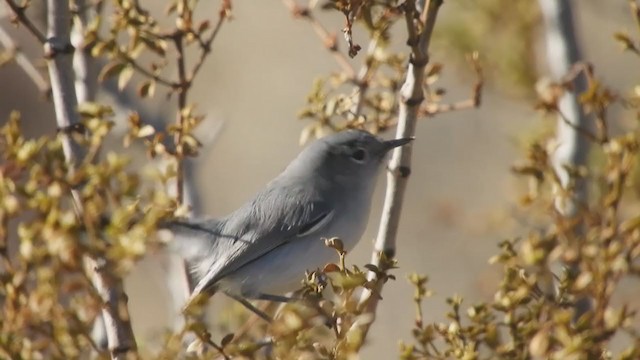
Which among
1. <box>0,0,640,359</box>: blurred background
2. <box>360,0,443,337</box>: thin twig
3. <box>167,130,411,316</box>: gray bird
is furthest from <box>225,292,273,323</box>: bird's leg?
<box>0,0,640,359</box>: blurred background

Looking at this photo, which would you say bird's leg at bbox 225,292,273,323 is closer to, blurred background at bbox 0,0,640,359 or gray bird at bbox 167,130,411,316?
gray bird at bbox 167,130,411,316

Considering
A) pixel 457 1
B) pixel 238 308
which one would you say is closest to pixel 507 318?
Answer: pixel 238 308

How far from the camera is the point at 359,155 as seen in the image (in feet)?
10.9

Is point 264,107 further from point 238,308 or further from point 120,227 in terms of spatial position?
point 120,227

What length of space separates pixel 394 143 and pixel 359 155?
473mm

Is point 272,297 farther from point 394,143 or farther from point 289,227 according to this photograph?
point 394,143

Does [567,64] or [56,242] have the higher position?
[567,64]

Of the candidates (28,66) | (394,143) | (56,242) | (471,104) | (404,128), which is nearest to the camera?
(56,242)

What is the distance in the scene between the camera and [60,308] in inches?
55.7

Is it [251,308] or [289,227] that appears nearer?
[251,308]

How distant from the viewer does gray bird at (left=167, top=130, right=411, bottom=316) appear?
2.97 metres

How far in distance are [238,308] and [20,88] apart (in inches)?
245

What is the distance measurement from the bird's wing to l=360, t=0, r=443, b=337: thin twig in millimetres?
714

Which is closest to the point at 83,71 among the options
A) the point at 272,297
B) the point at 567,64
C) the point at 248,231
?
the point at 248,231
